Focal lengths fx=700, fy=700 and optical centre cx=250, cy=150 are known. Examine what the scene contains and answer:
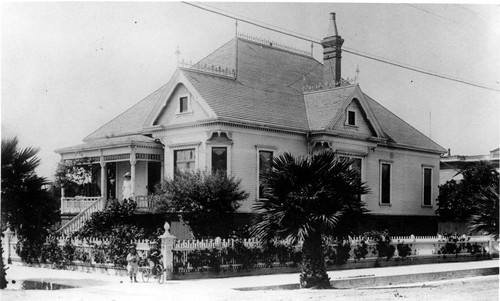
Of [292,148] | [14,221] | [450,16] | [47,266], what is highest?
[450,16]

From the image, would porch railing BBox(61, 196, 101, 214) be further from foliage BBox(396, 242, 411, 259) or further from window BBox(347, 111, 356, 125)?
foliage BBox(396, 242, 411, 259)

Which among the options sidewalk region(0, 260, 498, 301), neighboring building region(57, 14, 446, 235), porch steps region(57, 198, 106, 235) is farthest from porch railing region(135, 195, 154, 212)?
sidewalk region(0, 260, 498, 301)

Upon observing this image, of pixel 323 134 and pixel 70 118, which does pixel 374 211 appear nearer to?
pixel 323 134

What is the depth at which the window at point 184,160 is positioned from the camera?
26.8 m

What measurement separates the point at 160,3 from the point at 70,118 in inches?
218

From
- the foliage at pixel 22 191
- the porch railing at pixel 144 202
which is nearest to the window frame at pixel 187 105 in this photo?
the porch railing at pixel 144 202

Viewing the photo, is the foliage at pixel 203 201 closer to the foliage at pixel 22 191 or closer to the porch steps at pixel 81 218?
the porch steps at pixel 81 218

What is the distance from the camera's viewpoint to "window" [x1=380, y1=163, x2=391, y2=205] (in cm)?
3241

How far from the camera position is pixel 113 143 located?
27.8 metres

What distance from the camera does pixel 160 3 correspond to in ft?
61.0

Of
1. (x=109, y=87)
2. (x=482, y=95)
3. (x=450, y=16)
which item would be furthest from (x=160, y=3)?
(x=482, y=95)

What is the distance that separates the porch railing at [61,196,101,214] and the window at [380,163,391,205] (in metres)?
13.0

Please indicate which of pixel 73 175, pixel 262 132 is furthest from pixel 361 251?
pixel 73 175

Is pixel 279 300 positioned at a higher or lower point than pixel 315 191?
lower
